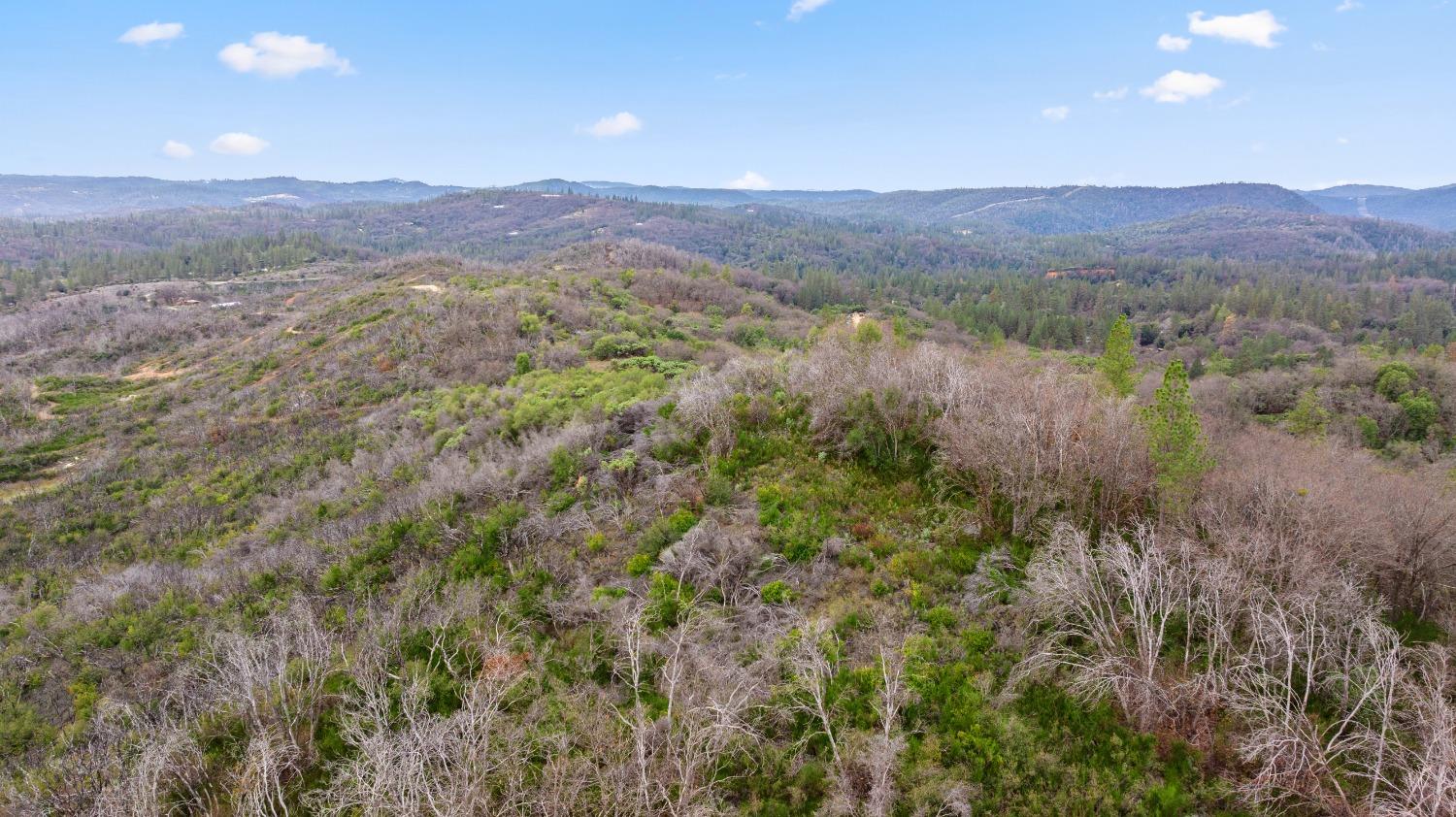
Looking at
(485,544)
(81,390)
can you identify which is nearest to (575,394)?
(485,544)

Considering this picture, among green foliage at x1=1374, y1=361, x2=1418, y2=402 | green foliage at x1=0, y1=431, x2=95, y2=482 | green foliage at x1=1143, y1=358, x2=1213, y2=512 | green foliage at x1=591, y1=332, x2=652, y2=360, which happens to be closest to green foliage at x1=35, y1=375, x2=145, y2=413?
green foliage at x1=0, y1=431, x2=95, y2=482

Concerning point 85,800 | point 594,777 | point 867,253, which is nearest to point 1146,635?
point 594,777

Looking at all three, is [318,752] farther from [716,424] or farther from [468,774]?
[716,424]

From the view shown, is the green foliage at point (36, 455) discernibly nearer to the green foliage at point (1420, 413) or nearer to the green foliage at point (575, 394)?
→ the green foliage at point (575, 394)

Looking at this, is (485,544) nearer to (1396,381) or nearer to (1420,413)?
(1420,413)

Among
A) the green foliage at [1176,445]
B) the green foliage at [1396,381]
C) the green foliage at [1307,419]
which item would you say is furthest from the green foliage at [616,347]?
the green foliage at [1396,381]

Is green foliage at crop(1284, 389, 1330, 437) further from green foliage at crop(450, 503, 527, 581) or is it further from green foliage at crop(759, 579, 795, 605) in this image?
green foliage at crop(450, 503, 527, 581)
